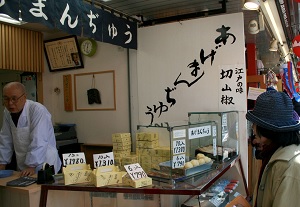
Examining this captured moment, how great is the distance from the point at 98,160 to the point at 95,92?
3.33 metres

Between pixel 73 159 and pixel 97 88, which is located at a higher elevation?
pixel 97 88

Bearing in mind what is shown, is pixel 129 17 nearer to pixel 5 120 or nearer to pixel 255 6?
pixel 255 6

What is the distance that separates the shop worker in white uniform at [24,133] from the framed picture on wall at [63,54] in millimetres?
2564

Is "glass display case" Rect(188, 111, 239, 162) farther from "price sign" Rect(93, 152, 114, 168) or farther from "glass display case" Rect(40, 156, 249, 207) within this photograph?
"price sign" Rect(93, 152, 114, 168)

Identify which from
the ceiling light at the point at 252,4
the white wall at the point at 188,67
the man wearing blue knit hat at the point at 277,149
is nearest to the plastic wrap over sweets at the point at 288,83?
the white wall at the point at 188,67

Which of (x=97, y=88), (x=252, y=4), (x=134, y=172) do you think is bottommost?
(x=134, y=172)

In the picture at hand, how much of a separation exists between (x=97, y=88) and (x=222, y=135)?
297 cm

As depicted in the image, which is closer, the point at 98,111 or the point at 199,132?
the point at 199,132

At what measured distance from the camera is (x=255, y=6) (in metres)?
3.62

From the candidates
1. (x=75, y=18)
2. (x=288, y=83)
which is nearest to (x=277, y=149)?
(x=75, y=18)

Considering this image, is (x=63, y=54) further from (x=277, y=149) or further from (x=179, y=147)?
(x=277, y=149)

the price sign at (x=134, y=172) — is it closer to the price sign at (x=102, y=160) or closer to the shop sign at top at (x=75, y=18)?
the price sign at (x=102, y=160)

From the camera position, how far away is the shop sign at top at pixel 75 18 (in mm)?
2580

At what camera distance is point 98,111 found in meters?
5.64
